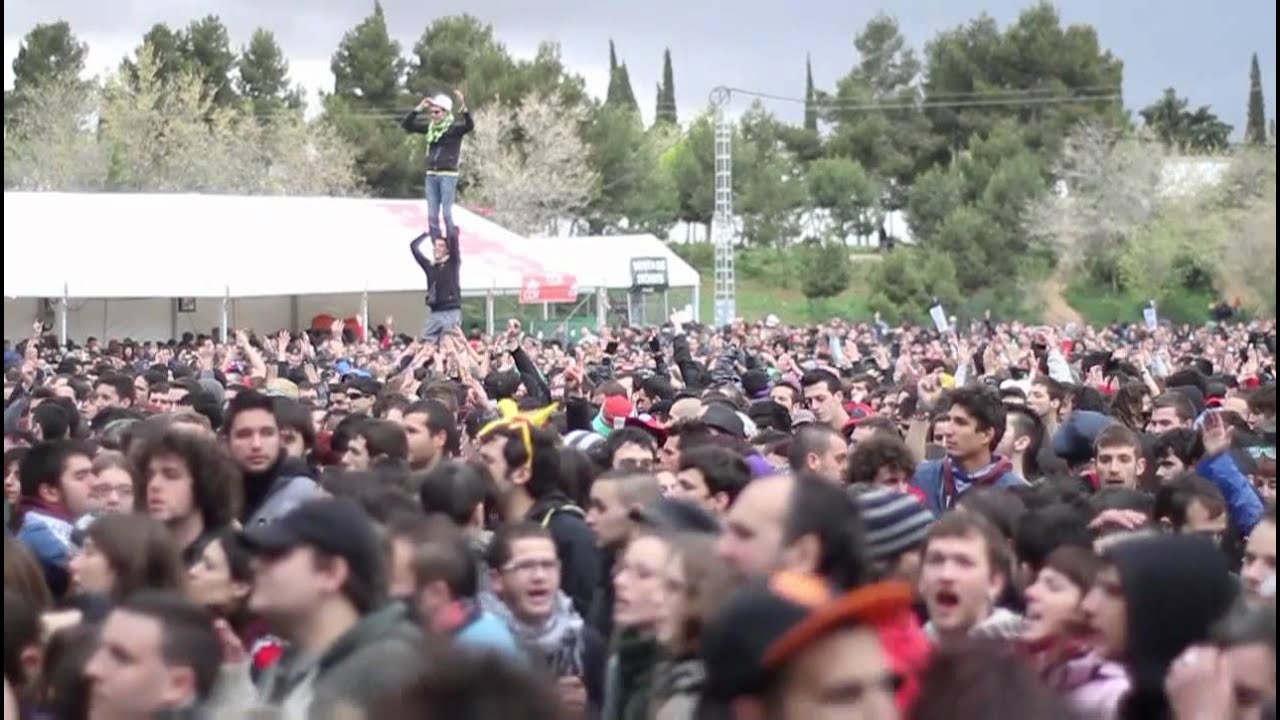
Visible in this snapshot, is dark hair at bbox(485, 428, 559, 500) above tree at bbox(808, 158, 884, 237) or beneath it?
beneath

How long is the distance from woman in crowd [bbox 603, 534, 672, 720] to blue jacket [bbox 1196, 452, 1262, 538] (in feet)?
13.2

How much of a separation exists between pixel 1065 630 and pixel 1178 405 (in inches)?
248

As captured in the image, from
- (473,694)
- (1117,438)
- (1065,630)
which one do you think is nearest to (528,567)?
(1065,630)

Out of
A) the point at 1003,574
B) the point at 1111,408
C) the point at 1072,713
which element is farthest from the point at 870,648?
the point at 1111,408

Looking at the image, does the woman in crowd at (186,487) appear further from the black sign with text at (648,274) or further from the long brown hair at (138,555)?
the black sign with text at (648,274)

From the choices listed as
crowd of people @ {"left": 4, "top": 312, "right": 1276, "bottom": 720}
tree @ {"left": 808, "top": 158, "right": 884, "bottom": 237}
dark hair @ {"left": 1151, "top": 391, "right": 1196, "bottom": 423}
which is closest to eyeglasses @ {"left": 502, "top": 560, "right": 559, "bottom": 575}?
crowd of people @ {"left": 4, "top": 312, "right": 1276, "bottom": 720}

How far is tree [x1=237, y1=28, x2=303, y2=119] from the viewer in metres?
84.9

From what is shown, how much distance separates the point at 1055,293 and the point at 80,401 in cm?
6595

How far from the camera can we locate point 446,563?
5.79m

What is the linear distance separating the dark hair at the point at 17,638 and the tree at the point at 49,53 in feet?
257

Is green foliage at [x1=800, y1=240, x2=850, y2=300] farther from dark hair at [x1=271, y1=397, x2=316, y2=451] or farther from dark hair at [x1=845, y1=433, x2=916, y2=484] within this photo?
dark hair at [x1=845, y1=433, x2=916, y2=484]

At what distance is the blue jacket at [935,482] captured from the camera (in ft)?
30.2

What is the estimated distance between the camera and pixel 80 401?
14758mm

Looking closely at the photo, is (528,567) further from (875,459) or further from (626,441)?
(626,441)
